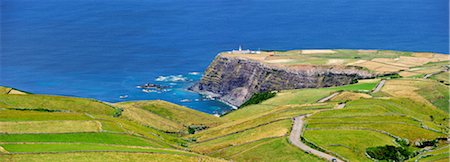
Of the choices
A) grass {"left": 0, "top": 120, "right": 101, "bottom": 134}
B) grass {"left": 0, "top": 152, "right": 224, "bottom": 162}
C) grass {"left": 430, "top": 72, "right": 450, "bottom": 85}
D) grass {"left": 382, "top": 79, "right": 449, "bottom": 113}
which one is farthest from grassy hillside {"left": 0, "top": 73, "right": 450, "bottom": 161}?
grass {"left": 430, "top": 72, "right": 450, "bottom": 85}

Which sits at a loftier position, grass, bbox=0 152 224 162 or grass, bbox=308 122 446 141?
grass, bbox=0 152 224 162

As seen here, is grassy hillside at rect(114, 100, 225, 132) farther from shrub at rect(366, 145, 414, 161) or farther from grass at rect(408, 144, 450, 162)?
grass at rect(408, 144, 450, 162)

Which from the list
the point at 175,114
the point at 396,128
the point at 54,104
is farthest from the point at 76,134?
the point at 175,114

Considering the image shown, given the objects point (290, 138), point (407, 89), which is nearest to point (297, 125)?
point (290, 138)

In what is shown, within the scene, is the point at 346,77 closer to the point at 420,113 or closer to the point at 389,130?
the point at 420,113

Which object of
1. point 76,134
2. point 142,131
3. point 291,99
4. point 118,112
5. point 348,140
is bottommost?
point 348,140

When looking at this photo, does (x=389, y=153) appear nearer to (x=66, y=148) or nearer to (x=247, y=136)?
(x=247, y=136)
